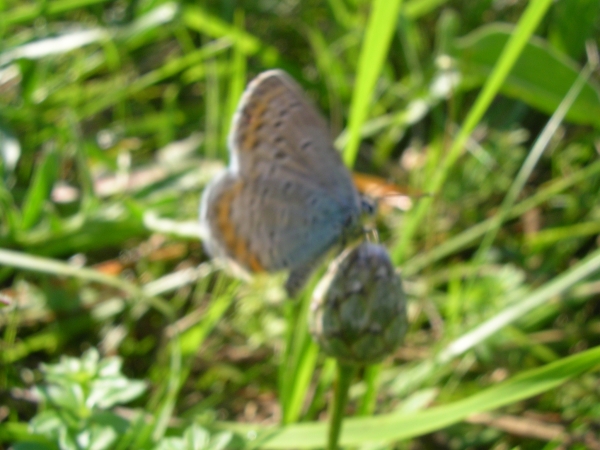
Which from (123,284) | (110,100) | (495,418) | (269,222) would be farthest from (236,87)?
(495,418)

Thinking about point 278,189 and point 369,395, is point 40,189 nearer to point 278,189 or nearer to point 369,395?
point 278,189

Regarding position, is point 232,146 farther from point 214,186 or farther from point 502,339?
point 502,339

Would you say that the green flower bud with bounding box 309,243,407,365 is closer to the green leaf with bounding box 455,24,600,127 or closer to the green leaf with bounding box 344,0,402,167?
the green leaf with bounding box 344,0,402,167

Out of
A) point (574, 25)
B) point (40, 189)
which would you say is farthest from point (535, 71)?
point (40, 189)

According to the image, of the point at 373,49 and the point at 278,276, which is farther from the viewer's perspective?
the point at 278,276

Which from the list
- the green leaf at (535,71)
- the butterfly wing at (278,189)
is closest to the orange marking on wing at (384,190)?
the green leaf at (535,71)
